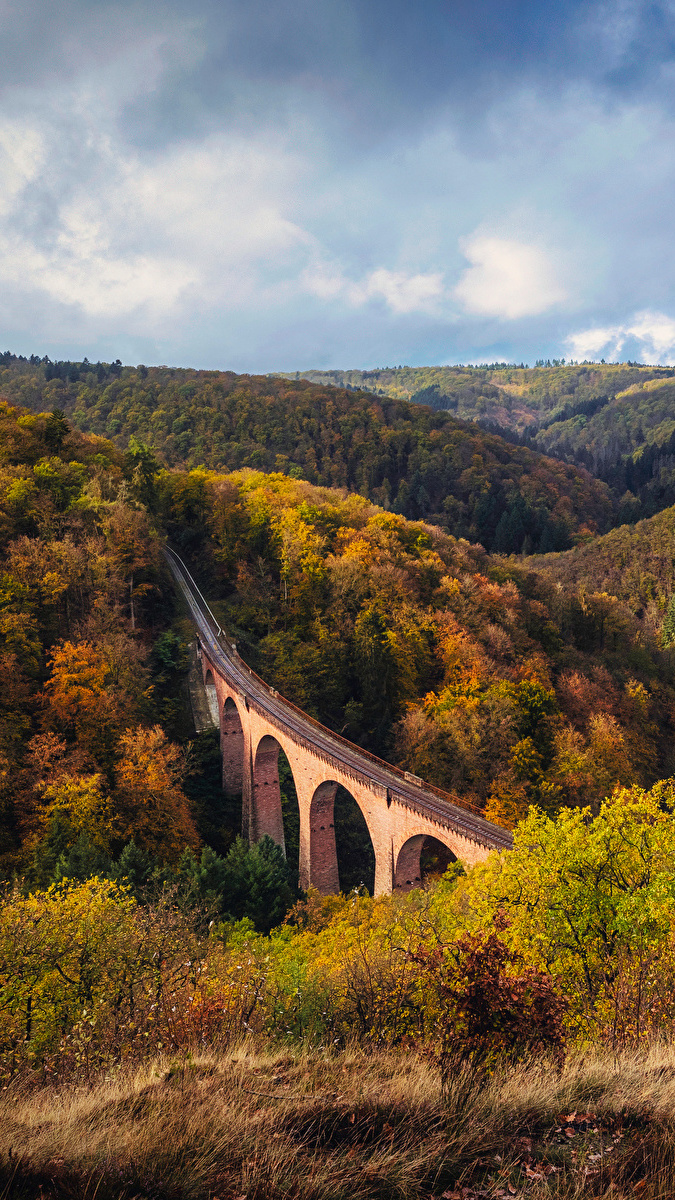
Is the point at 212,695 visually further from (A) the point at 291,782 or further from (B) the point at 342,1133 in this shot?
(B) the point at 342,1133

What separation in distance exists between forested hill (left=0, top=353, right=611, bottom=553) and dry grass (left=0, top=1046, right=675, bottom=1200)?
9698 cm

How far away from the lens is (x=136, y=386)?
128625 millimetres

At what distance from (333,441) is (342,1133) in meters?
133

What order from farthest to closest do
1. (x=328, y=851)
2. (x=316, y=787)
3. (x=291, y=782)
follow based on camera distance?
(x=291, y=782) → (x=328, y=851) → (x=316, y=787)

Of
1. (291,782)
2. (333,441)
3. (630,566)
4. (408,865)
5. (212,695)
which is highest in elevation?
(333,441)

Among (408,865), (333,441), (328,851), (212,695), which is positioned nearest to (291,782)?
(212,695)

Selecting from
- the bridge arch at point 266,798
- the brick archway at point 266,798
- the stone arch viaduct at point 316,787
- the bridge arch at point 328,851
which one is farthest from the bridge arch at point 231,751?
the bridge arch at point 328,851

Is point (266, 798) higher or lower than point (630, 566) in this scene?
lower

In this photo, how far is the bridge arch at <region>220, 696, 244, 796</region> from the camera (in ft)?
144

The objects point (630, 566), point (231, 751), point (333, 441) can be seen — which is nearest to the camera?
point (231, 751)

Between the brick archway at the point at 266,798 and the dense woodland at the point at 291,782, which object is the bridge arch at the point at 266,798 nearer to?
the brick archway at the point at 266,798

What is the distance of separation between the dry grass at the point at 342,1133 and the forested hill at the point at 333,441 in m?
97.0

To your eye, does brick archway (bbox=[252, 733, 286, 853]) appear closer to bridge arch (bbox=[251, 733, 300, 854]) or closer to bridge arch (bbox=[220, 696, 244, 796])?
bridge arch (bbox=[251, 733, 300, 854])

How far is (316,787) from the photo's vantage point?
110 feet
